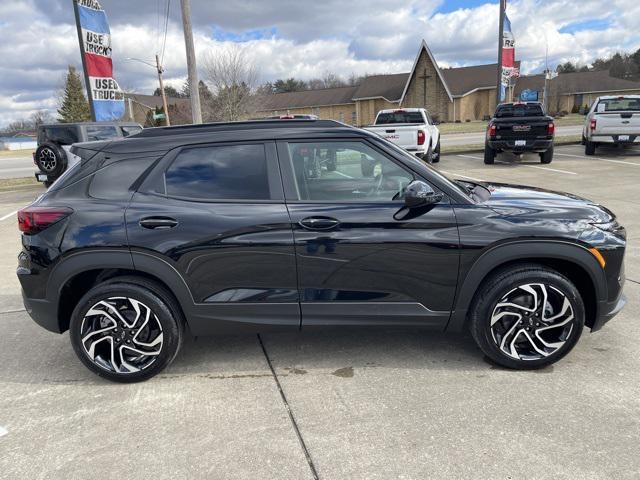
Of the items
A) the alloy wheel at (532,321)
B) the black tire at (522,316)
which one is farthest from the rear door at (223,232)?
the alloy wheel at (532,321)

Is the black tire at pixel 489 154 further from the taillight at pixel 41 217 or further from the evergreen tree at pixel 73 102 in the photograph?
the evergreen tree at pixel 73 102

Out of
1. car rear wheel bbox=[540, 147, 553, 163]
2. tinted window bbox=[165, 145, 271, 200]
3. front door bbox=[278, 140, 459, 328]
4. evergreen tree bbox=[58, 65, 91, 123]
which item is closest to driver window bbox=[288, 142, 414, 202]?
front door bbox=[278, 140, 459, 328]

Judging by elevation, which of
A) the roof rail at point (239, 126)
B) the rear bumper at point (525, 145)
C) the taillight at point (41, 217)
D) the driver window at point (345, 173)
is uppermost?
the roof rail at point (239, 126)

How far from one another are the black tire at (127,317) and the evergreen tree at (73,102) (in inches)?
2351

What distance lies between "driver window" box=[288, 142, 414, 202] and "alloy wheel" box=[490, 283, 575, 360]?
107cm

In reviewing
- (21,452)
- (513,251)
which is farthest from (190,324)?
(513,251)

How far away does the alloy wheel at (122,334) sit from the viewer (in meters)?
3.21

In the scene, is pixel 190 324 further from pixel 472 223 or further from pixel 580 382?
pixel 580 382

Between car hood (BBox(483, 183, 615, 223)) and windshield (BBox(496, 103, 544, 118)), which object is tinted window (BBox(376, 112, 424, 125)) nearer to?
windshield (BBox(496, 103, 544, 118))

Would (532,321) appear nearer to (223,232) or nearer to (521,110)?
(223,232)

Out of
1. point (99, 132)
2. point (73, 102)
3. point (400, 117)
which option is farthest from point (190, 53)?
point (73, 102)

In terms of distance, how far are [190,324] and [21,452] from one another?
116 centimetres

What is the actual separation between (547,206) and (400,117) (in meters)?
12.3

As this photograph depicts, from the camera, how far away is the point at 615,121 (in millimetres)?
14344
